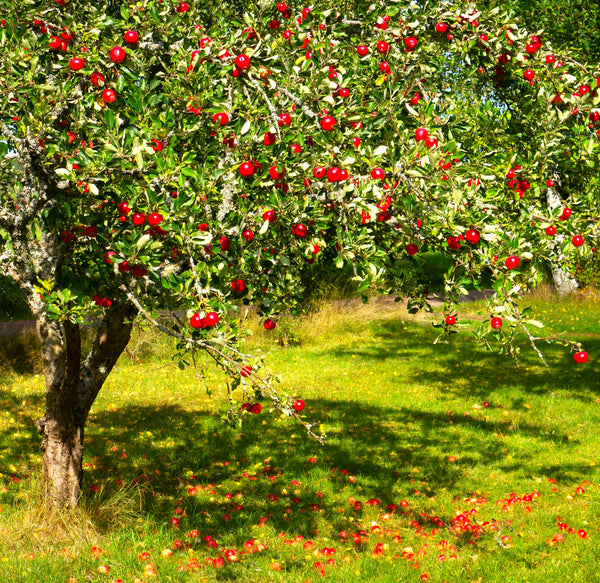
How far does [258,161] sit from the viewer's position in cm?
421

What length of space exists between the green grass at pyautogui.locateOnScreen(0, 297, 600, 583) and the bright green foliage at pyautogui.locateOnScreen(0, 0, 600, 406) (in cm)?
225

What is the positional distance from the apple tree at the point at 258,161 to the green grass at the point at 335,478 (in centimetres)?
176

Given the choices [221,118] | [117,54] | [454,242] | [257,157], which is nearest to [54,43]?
[117,54]

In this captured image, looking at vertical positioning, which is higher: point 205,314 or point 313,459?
point 205,314

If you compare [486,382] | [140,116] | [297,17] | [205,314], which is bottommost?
[486,382]

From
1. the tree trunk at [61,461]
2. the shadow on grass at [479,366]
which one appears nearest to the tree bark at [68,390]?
the tree trunk at [61,461]

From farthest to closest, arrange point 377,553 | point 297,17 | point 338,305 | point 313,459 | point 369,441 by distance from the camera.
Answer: point 338,305 → point 369,441 → point 313,459 → point 377,553 → point 297,17

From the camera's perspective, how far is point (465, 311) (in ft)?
60.4

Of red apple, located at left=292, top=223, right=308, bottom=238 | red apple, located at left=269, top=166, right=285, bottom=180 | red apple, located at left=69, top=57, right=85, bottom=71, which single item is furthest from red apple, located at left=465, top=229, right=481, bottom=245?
red apple, located at left=69, top=57, right=85, bottom=71

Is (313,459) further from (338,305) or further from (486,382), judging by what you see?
(338,305)

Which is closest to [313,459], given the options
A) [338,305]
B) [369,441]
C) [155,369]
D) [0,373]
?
[369,441]

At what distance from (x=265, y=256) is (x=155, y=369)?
941 cm

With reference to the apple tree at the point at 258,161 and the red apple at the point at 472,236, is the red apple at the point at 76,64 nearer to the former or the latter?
the apple tree at the point at 258,161

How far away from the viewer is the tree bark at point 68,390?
5.82 metres
